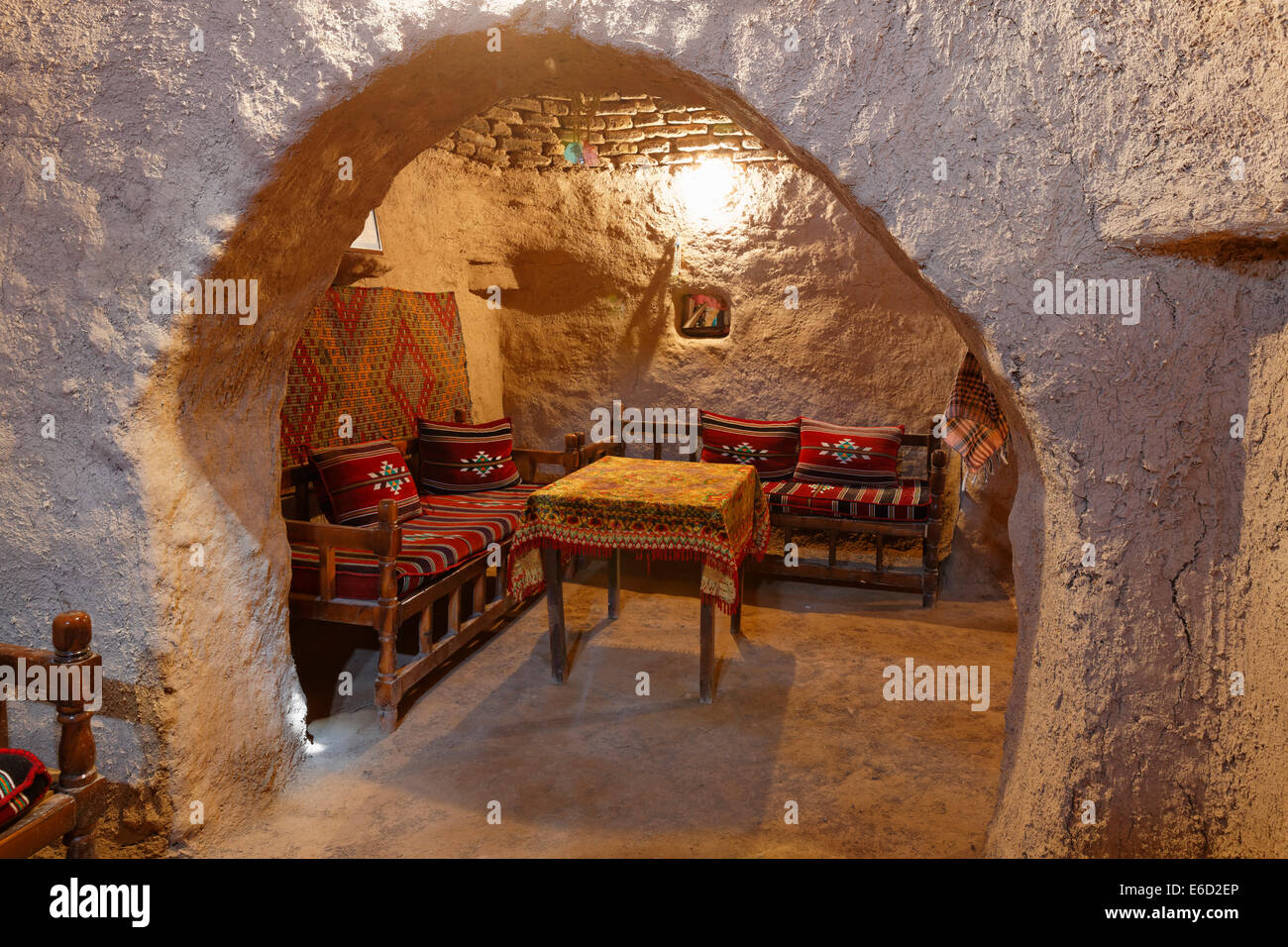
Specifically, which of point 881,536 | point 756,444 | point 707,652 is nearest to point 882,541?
point 881,536

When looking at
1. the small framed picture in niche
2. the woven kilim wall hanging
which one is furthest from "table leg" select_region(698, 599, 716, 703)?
the small framed picture in niche

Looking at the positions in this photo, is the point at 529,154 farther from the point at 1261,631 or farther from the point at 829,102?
the point at 1261,631

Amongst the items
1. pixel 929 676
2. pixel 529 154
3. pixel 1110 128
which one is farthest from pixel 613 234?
pixel 1110 128

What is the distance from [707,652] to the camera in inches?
177

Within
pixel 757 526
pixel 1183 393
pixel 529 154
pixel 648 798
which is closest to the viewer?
pixel 1183 393

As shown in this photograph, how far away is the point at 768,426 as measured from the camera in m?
6.82

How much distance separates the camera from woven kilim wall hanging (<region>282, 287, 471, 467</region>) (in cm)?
524

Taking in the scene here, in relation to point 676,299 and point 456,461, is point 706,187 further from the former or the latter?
point 456,461

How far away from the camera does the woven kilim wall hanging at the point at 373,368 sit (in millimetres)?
5238

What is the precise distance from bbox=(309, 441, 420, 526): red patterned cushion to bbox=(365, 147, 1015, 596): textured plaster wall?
4.91 ft

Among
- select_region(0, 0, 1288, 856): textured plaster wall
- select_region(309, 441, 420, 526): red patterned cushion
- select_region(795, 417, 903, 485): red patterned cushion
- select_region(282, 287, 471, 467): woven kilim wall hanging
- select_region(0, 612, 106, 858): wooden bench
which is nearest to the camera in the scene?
select_region(0, 0, 1288, 856): textured plaster wall

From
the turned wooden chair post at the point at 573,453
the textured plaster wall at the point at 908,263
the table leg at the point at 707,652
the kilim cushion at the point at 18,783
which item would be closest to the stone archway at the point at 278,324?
the textured plaster wall at the point at 908,263

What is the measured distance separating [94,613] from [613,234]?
492 centimetres

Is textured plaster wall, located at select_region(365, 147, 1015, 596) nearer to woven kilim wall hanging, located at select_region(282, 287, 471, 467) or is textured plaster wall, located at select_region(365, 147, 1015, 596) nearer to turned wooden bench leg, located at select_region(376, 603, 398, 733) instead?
woven kilim wall hanging, located at select_region(282, 287, 471, 467)
